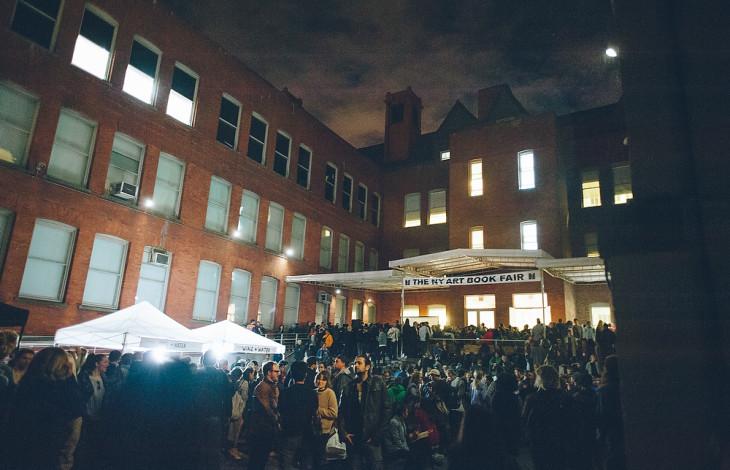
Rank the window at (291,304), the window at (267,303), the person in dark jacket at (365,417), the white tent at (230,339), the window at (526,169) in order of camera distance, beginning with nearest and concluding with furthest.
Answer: the person in dark jacket at (365,417)
the white tent at (230,339)
the window at (267,303)
the window at (291,304)
the window at (526,169)

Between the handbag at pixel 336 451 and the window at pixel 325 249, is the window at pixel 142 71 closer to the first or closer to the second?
the window at pixel 325 249

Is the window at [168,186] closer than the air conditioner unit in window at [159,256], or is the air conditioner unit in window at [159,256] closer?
the air conditioner unit in window at [159,256]

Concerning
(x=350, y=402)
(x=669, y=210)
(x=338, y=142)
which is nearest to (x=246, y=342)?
(x=350, y=402)

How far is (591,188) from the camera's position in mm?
25875

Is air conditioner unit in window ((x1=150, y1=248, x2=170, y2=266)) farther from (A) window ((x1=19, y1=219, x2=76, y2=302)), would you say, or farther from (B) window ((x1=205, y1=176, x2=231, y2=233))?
(B) window ((x1=205, y1=176, x2=231, y2=233))

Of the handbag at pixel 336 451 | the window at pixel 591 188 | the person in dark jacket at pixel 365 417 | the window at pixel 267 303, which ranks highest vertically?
the window at pixel 591 188

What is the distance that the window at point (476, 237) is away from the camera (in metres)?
26.0

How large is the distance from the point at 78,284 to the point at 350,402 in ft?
40.8

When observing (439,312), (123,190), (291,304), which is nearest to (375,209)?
(439,312)

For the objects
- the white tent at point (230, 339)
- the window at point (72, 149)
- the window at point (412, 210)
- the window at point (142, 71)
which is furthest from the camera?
the window at point (412, 210)

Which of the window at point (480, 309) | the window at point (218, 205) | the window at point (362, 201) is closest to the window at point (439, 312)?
the window at point (480, 309)

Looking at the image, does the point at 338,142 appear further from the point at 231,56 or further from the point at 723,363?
the point at 723,363

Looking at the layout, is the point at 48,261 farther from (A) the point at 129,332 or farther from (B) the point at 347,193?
(B) the point at 347,193

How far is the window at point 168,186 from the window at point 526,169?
58.5ft
